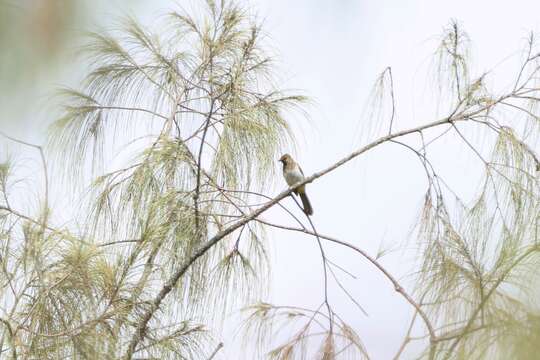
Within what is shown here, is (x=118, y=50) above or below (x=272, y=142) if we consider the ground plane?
above

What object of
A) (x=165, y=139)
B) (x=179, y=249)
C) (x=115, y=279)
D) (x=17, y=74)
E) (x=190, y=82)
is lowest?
(x=17, y=74)

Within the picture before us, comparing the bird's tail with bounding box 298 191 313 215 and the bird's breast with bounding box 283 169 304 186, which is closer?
the bird's breast with bounding box 283 169 304 186

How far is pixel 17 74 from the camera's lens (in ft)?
1.18

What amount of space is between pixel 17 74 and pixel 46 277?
47.6 inches

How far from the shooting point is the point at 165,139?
1832 millimetres

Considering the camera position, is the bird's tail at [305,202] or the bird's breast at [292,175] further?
the bird's tail at [305,202]

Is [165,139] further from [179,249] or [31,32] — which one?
[31,32]

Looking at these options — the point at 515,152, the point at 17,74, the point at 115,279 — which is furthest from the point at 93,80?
the point at 17,74

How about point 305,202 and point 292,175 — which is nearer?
point 292,175

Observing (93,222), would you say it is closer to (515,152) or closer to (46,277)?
(46,277)

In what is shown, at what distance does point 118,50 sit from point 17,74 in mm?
1730

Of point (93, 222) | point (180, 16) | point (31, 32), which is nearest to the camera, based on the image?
point (31, 32)

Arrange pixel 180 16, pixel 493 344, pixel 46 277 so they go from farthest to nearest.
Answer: pixel 180 16
pixel 46 277
pixel 493 344

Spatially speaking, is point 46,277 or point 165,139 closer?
point 46,277
